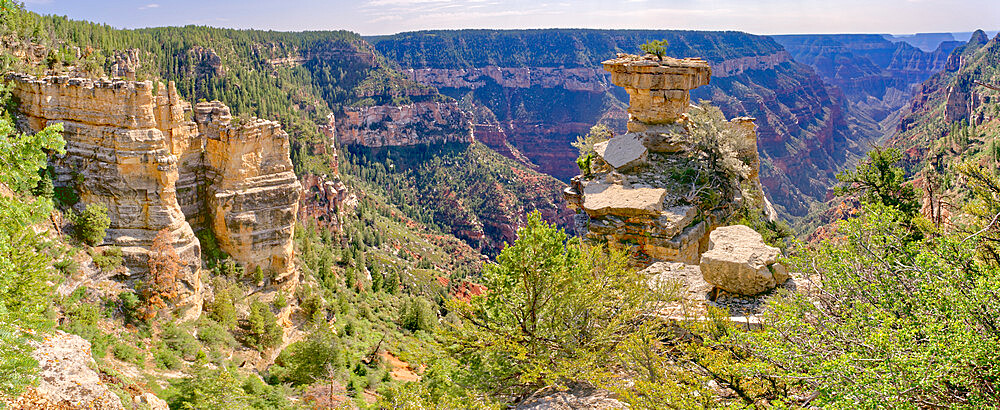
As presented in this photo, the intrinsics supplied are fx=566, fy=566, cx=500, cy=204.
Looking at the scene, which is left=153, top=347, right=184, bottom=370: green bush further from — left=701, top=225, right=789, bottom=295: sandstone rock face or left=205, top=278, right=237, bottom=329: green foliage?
left=701, top=225, right=789, bottom=295: sandstone rock face

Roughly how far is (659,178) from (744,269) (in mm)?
8280

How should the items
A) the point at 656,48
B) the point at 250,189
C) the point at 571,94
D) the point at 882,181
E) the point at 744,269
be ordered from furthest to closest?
the point at 571,94, the point at 250,189, the point at 656,48, the point at 882,181, the point at 744,269

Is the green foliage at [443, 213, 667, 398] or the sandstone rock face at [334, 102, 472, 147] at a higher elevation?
the green foliage at [443, 213, 667, 398]

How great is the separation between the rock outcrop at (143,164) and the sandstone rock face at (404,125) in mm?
100582

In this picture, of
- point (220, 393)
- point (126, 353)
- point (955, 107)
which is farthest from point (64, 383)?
point (955, 107)

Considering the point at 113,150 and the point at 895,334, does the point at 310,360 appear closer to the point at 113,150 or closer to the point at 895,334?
the point at 113,150

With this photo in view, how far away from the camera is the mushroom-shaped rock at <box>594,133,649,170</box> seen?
20953 mm

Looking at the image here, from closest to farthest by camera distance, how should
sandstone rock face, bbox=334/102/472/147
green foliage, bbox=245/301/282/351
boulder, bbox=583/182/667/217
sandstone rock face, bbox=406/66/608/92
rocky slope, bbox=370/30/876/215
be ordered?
boulder, bbox=583/182/667/217
green foliage, bbox=245/301/282/351
sandstone rock face, bbox=334/102/472/147
rocky slope, bbox=370/30/876/215
sandstone rock face, bbox=406/66/608/92

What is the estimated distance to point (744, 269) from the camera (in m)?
12.5

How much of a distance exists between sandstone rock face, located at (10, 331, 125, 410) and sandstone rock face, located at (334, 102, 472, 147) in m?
119

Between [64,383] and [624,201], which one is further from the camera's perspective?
[624,201]

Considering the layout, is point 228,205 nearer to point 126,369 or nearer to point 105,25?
point 126,369

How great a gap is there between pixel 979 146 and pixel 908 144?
52162mm

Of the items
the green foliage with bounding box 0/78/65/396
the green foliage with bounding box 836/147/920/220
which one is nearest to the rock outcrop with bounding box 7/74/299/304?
Result: the green foliage with bounding box 0/78/65/396
